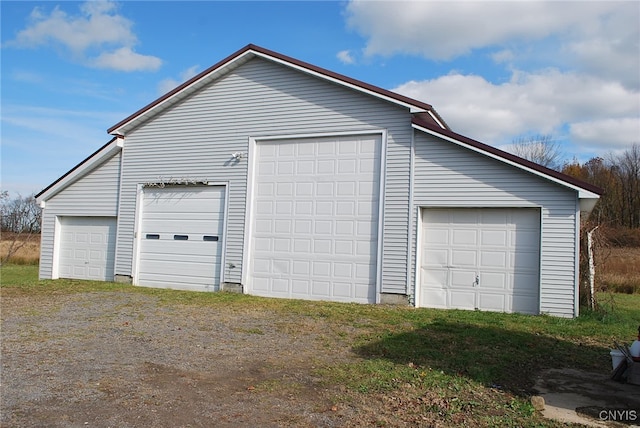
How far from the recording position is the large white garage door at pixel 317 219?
532 inches

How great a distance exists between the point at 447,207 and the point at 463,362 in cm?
602

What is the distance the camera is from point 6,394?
18.4ft

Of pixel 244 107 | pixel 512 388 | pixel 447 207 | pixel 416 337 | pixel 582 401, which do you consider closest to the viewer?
pixel 582 401

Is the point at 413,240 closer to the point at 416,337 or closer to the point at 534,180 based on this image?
the point at 534,180

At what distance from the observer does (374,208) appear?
1343 cm

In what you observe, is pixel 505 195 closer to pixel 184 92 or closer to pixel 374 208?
pixel 374 208

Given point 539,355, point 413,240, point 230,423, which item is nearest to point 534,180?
point 413,240

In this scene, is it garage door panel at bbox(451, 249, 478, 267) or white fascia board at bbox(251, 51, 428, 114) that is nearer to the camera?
garage door panel at bbox(451, 249, 478, 267)

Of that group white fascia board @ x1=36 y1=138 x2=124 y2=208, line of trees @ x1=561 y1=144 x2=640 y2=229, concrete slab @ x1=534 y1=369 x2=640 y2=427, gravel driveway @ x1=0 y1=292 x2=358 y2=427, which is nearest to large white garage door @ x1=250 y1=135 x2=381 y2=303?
gravel driveway @ x1=0 y1=292 x2=358 y2=427

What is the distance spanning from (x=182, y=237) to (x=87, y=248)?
4.24m

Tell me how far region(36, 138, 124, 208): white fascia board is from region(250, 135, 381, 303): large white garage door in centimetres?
528

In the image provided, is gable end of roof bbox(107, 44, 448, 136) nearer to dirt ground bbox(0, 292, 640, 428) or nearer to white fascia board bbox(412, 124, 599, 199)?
white fascia board bbox(412, 124, 599, 199)

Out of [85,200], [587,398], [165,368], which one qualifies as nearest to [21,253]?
[85,200]

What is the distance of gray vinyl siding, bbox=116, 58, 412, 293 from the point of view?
1317 centimetres
